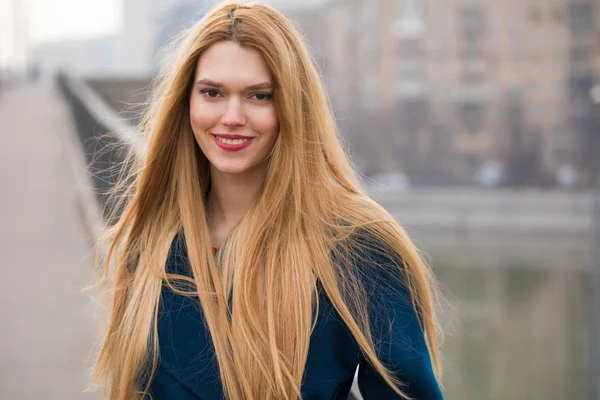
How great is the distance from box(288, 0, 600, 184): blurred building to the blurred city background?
4.8 inches

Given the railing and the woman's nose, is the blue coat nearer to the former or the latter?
the woman's nose

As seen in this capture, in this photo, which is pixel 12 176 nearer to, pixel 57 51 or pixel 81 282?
pixel 81 282

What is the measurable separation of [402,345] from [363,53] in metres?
61.2

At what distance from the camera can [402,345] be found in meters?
1.85

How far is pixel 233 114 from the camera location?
6.41ft

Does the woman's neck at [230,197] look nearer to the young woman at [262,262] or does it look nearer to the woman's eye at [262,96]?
the young woman at [262,262]

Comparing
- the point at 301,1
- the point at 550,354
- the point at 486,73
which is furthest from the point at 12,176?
the point at 301,1

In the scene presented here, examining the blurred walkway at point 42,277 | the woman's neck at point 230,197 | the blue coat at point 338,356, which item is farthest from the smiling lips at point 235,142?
the blurred walkway at point 42,277

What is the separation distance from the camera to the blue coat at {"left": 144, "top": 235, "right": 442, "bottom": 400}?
6.07 ft

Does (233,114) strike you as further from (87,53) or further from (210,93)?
(87,53)

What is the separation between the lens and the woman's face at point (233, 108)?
1.95m

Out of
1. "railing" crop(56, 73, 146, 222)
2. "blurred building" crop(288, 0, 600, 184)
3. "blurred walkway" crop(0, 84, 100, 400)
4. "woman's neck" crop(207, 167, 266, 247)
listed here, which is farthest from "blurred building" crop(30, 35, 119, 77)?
"woman's neck" crop(207, 167, 266, 247)

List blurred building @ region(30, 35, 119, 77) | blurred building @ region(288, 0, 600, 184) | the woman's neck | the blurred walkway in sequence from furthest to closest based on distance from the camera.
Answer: blurred building @ region(30, 35, 119, 77) → blurred building @ region(288, 0, 600, 184) → the blurred walkway → the woman's neck

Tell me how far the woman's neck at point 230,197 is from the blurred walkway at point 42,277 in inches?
69.6
